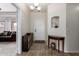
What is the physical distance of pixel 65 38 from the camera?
6285 millimetres

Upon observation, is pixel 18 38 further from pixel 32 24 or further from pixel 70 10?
pixel 32 24

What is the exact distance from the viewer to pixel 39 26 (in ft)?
35.9

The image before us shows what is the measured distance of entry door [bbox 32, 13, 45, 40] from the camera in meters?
10.8

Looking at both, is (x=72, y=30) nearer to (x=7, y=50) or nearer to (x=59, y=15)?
(x=59, y=15)

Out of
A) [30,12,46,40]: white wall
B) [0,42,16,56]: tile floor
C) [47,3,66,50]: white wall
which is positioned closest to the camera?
[0,42,16,56]: tile floor

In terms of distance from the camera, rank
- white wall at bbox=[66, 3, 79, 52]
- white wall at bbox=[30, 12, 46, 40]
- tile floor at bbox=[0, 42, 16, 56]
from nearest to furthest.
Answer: tile floor at bbox=[0, 42, 16, 56]
white wall at bbox=[66, 3, 79, 52]
white wall at bbox=[30, 12, 46, 40]

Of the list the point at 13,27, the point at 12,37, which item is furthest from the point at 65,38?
the point at 13,27

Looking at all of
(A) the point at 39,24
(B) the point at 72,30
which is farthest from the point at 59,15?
(A) the point at 39,24

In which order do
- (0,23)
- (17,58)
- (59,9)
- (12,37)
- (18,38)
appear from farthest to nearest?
(0,23) < (12,37) < (59,9) < (18,38) < (17,58)

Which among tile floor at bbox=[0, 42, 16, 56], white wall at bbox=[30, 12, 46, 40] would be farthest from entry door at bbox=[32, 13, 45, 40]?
tile floor at bbox=[0, 42, 16, 56]

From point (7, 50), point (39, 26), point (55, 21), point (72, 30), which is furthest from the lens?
point (39, 26)

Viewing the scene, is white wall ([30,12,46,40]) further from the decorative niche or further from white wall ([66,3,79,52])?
white wall ([66,3,79,52])

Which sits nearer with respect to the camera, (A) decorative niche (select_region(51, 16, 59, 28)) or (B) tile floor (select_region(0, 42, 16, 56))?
(B) tile floor (select_region(0, 42, 16, 56))

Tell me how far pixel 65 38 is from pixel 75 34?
1.71 feet
